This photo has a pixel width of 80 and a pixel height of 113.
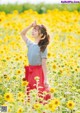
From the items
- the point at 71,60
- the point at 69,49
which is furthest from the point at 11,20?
the point at 71,60

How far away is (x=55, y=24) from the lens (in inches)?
195

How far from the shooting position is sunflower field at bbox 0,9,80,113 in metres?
2.67

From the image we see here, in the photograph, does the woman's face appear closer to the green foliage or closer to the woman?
the woman

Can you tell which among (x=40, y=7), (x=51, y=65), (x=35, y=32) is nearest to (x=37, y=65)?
(x=35, y=32)

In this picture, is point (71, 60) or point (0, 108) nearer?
point (0, 108)

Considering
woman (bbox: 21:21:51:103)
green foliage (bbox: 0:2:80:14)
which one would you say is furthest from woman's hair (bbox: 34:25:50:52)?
green foliage (bbox: 0:2:80:14)

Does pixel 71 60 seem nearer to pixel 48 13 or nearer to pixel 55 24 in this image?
pixel 55 24

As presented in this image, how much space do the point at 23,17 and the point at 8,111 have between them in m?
2.70

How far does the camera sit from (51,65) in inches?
138

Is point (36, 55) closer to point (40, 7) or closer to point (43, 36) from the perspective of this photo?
point (43, 36)

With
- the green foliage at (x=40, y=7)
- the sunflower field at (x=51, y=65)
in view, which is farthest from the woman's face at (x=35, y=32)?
the green foliage at (x=40, y=7)

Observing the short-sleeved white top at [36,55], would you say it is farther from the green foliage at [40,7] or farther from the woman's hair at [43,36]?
the green foliage at [40,7]

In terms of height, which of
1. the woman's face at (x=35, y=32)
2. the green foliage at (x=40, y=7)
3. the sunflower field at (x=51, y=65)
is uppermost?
the woman's face at (x=35, y=32)

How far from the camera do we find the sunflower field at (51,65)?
8.77ft
